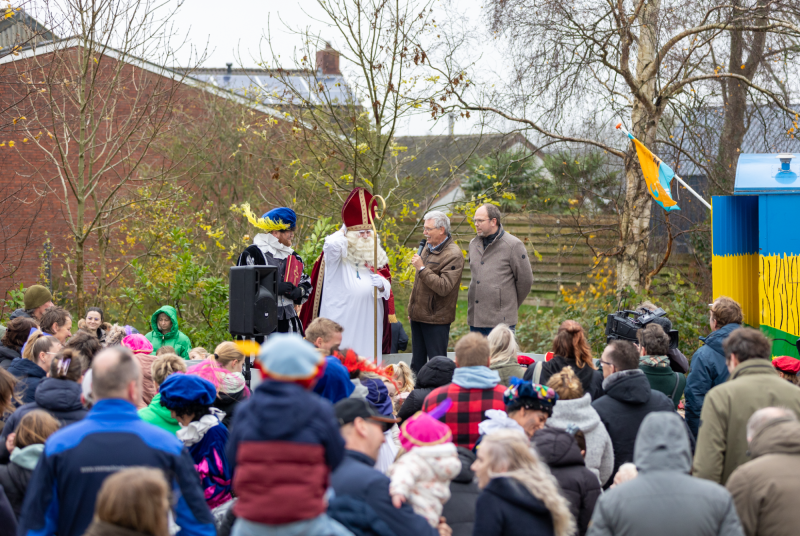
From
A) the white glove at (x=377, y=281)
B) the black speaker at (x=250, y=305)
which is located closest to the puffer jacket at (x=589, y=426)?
the black speaker at (x=250, y=305)

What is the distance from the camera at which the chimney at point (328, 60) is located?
11.7 metres

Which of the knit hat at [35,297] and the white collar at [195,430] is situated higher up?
the knit hat at [35,297]

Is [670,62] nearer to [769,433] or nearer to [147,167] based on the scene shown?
[769,433]

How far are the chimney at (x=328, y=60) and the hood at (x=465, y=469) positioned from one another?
8.84 metres

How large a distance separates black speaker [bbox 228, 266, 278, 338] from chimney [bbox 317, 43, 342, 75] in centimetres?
619

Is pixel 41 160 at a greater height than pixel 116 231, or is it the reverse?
pixel 41 160

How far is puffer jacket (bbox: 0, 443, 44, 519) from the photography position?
149 inches

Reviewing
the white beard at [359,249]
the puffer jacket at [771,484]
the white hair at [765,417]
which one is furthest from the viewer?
the white beard at [359,249]

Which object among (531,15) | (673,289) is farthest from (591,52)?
(673,289)

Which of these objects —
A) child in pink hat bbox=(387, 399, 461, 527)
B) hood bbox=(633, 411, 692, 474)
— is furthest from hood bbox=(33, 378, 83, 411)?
hood bbox=(633, 411, 692, 474)

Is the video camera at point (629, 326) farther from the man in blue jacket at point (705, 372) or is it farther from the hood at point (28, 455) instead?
the hood at point (28, 455)

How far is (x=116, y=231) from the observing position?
16.0m

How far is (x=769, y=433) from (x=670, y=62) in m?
9.12

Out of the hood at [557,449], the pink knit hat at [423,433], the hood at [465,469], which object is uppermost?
the pink knit hat at [423,433]
